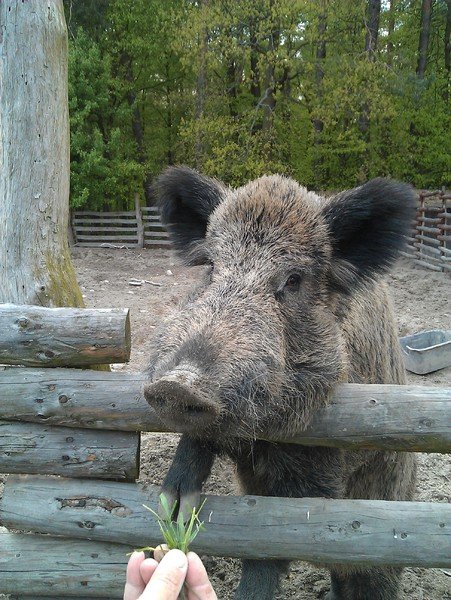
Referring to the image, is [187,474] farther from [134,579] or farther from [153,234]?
[153,234]

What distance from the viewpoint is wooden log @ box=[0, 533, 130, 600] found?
297cm

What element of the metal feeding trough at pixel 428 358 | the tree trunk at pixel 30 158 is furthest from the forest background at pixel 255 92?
the tree trunk at pixel 30 158

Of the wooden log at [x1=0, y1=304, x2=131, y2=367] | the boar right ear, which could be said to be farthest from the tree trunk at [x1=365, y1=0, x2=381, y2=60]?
the wooden log at [x1=0, y1=304, x2=131, y2=367]

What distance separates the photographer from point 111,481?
3020 mm

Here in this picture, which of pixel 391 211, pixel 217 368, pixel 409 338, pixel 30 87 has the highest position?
pixel 30 87

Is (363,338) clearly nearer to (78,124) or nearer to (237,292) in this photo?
(237,292)

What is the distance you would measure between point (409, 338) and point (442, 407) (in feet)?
17.4

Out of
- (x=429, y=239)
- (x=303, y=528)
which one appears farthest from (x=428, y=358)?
(x=429, y=239)

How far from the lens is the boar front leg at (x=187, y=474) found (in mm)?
2498

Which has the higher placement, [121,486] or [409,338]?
[121,486]

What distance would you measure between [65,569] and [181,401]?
1.75 m

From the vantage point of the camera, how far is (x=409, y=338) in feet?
25.3

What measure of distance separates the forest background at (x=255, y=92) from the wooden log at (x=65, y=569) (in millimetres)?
16034

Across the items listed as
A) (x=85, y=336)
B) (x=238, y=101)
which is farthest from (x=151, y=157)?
(x=85, y=336)
